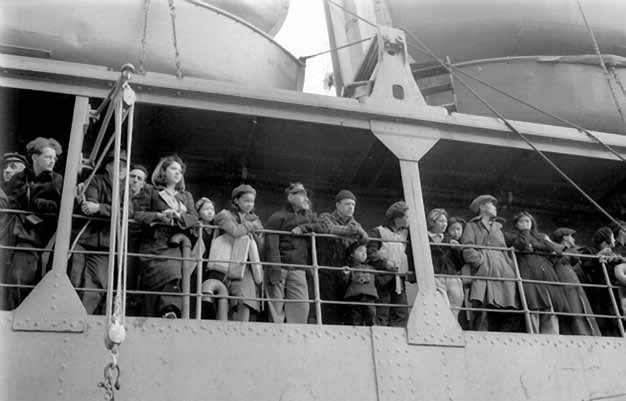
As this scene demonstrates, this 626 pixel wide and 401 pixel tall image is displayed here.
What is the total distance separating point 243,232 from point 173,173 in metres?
0.80

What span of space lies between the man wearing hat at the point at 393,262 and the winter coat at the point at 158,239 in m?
1.72

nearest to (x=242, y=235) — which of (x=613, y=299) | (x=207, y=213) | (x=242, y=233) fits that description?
(x=242, y=233)

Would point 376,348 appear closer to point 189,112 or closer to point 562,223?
point 189,112

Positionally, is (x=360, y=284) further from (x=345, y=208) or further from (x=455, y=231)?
(x=455, y=231)

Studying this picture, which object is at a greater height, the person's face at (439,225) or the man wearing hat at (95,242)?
the person's face at (439,225)

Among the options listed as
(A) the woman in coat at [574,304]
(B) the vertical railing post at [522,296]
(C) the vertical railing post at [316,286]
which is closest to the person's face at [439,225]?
(B) the vertical railing post at [522,296]

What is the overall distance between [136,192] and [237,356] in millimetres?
1668

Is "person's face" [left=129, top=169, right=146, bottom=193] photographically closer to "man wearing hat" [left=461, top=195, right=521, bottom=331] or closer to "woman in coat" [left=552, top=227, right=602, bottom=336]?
"man wearing hat" [left=461, top=195, right=521, bottom=331]

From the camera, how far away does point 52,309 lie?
5.68m

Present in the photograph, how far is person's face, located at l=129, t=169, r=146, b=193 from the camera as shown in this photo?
656 centimetres

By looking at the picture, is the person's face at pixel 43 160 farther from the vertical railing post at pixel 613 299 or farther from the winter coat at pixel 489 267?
the vertical railing post at pixel 613 299

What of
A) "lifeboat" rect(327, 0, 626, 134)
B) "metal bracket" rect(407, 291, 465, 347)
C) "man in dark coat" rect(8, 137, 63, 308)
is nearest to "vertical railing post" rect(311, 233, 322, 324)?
"metal bracket" rect(407, 291, 465, 347)

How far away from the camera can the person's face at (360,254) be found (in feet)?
22.8

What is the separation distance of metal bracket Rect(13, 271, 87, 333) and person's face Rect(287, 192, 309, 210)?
2.17 metres
